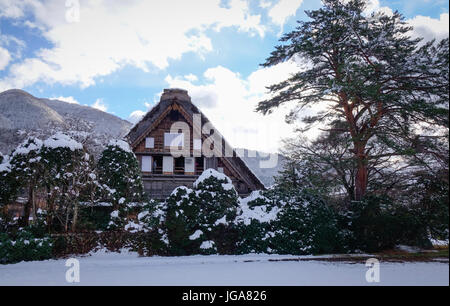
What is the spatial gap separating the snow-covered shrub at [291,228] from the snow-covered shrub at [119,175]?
5.36 m

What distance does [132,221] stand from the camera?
11617mm

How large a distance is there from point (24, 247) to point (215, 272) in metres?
6.92

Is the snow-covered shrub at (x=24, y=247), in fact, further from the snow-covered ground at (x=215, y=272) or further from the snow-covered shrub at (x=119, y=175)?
the snow-covered shrub at (x=119, y=175)

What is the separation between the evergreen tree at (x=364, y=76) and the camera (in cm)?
863

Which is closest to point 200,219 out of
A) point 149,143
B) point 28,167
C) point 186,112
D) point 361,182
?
point 361,182

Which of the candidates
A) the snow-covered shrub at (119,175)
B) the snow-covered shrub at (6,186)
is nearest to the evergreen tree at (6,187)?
the snow-covered shrub at (6,186)

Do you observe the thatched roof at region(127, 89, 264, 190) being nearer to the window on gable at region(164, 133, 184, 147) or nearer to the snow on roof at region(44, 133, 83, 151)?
the window on gable at region(164, 133, 184, 147)

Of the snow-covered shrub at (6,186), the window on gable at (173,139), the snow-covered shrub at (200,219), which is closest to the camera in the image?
the snow-covered shrub at (200,219)

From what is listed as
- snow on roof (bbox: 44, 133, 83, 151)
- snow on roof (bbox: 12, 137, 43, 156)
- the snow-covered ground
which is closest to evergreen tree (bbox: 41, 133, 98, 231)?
snow on roof (bbox: 44, 133, 83, 151)

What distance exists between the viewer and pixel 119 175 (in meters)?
11.6

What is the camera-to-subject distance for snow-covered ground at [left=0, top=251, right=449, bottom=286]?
5.64 m

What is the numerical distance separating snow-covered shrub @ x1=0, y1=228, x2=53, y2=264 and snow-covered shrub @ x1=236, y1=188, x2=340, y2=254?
6960 mm
